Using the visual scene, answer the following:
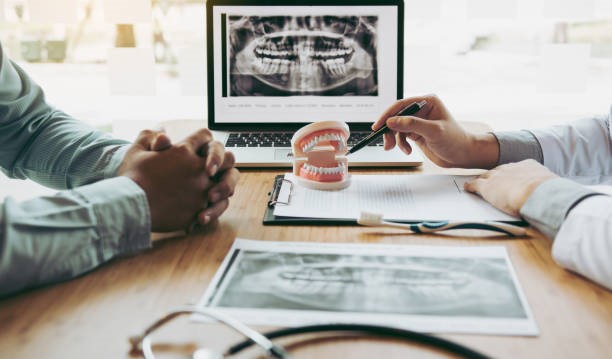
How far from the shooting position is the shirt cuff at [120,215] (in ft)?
2.51

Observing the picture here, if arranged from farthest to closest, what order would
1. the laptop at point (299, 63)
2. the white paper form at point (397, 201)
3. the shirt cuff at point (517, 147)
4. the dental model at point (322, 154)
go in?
the laptop at point (299, 63) → the shirt cuff at point (517, 147) → the dental model at point (322, 154) → the white paper form at point (397, 201)

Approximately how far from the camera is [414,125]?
3.67ft

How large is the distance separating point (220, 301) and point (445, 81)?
7.34 feet

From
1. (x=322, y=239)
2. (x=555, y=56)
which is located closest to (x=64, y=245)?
(x=322, y=239)

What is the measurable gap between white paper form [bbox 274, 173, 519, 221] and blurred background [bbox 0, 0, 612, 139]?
1258 millimetres

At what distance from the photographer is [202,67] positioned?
232cm

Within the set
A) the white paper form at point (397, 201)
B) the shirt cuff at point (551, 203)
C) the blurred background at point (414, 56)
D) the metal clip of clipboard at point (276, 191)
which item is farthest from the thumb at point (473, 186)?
the blurred background at point (414, 56)

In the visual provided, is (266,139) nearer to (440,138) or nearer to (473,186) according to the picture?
(440,138)

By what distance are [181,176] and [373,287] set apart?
1.13 ft

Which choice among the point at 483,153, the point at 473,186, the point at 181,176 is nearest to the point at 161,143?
the point at 181,176

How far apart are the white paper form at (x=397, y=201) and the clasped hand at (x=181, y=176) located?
4.2 inches

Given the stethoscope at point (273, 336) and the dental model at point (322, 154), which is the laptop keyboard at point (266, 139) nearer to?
the dental model at point (322, 154)

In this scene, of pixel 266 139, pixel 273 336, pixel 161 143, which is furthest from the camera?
pixel 266 139

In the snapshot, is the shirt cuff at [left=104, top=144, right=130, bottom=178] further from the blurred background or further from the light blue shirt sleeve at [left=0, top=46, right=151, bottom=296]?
the blurred background
